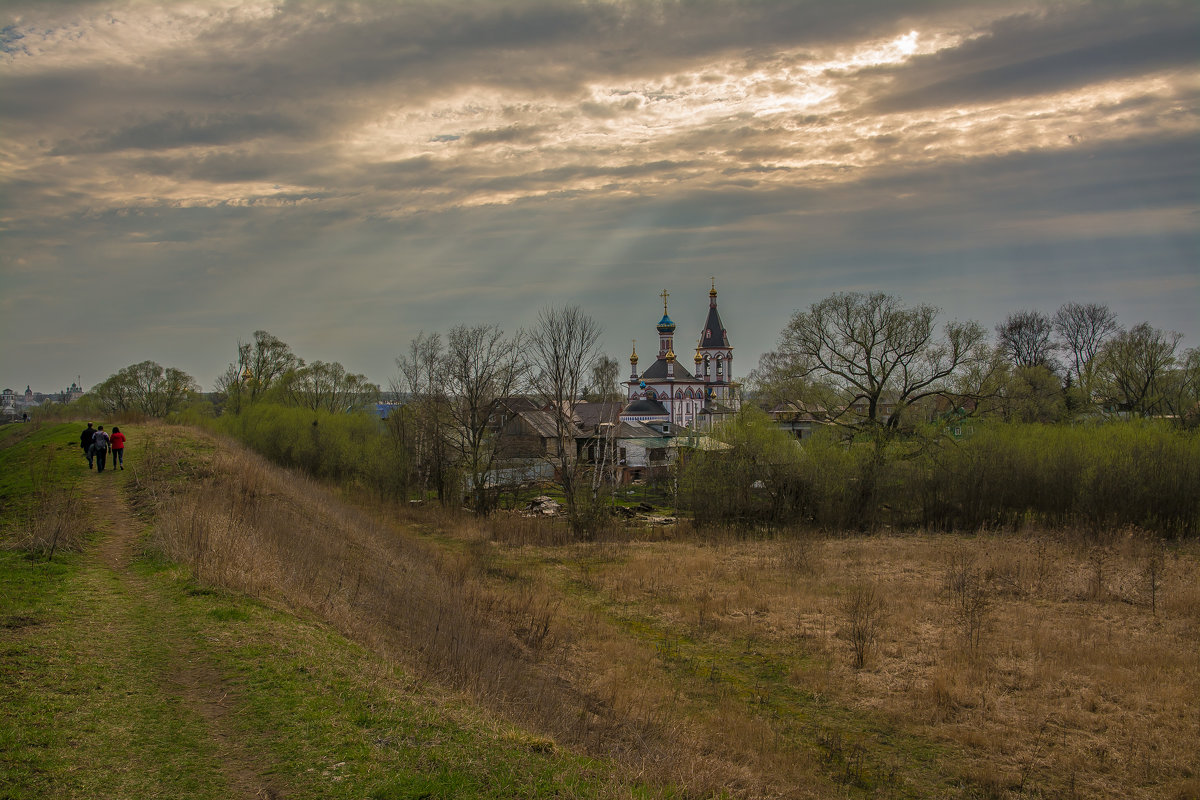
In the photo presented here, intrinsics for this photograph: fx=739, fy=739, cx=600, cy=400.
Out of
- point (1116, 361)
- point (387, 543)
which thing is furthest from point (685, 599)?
point (1116, 361)

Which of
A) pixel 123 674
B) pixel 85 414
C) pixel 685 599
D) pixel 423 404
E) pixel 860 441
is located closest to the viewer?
pixel 123 674

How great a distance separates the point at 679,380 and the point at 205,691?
85.2 metres

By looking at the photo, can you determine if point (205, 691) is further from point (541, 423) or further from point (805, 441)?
point (541, 423)

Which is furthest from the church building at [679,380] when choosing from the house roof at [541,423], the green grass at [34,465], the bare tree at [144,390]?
the green grass at [34,465]

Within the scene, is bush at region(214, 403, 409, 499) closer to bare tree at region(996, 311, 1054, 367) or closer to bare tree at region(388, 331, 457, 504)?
bare tree at region(388, 331, 457, 504)

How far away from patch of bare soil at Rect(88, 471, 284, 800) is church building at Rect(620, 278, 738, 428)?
72.5 meters

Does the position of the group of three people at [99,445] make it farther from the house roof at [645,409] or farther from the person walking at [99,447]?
the house roof at [645,409]

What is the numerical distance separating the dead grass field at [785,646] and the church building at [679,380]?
63.3 metres

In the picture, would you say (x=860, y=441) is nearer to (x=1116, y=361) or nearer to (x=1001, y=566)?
(x=1001, y=566)

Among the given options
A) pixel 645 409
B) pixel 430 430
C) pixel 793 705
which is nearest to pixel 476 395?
pixel 430 430

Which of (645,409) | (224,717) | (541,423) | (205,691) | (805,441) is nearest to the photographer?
(224,717)

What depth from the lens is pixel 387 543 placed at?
2211 cm

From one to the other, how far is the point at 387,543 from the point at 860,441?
20.5m

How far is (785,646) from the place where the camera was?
49.2 feet
